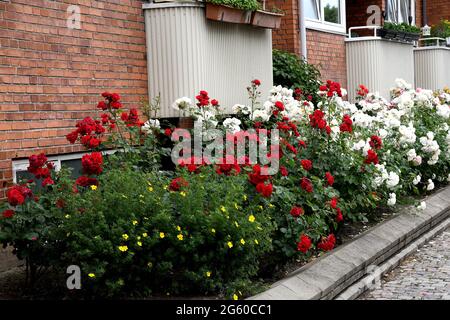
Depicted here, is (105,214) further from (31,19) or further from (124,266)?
(31,19)

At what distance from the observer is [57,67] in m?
8.35

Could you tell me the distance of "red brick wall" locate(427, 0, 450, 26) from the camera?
84.0 feet

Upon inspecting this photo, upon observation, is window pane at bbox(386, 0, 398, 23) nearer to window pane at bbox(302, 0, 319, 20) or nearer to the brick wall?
the brick wall

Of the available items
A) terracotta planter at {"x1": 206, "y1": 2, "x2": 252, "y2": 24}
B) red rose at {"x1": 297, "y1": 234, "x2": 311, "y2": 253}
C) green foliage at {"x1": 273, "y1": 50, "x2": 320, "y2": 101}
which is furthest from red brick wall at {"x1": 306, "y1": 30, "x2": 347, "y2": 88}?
red rose at {"x1": 297, "y1": 234, "x2": 311, "y2": 253}

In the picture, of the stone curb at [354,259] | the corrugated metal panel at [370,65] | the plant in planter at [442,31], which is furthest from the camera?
the plant in planter at [442,31]

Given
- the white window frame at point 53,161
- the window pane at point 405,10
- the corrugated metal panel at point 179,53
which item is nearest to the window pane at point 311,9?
the corrugated metal panel at point 179,53

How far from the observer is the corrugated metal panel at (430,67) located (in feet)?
67.6

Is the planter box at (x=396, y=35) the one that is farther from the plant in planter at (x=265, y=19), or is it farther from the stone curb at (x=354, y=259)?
the stone curb at (x=354, y=259)

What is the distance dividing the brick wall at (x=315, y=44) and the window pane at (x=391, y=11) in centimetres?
363

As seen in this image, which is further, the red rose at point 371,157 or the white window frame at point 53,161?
the red rose at point 371,157

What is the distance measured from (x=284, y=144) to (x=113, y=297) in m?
2.83

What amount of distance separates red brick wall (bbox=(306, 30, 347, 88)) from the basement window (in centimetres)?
13

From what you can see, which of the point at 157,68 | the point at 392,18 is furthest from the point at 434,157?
the point at 392,18

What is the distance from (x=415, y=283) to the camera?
7.50 m
